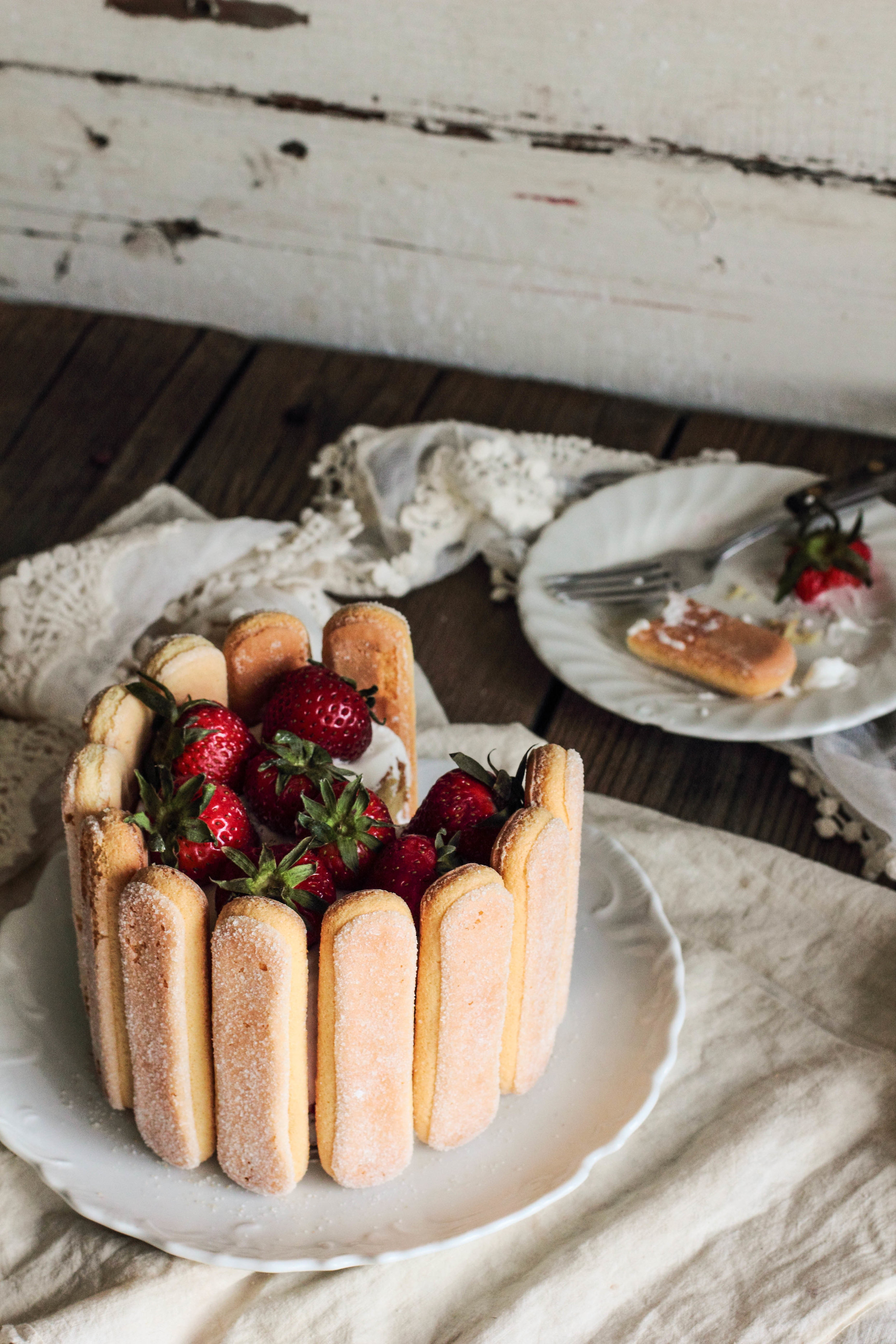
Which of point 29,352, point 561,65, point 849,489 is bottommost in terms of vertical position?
point 29,352

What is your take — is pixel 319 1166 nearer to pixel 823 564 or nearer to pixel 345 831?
pixel 345 831

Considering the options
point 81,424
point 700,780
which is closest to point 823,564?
point 700,780

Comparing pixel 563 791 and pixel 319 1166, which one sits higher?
pixel 563 791

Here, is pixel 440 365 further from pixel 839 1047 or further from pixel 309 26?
pixel 839 1047

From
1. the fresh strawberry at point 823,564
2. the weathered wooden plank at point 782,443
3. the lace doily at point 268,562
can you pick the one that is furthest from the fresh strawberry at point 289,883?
the weathered wooden plank at point 782,443

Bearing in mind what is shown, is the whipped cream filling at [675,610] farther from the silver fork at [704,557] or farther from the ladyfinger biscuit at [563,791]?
the ladyfinger biscuit at [563,791]

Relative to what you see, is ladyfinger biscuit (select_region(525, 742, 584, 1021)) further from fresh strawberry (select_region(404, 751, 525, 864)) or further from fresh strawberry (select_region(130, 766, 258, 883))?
fresh strawberry (select_region(130, 766, 258, 883))

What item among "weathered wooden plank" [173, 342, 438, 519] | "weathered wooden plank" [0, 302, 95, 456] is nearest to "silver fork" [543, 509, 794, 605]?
"weathered wooden plank" [173, 342, 438, 519]
